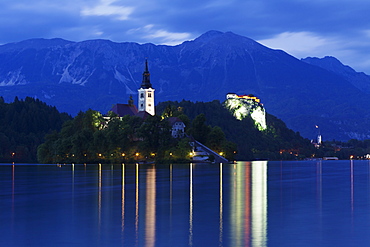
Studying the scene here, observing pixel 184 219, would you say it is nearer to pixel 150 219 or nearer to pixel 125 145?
pixel 150 219

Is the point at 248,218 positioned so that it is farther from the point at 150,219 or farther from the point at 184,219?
the point at 150,219

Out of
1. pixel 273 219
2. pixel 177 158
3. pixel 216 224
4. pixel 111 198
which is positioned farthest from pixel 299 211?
pixel 177 158

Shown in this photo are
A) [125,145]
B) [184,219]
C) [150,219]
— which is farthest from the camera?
[125,145]

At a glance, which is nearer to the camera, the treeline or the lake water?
the lake water

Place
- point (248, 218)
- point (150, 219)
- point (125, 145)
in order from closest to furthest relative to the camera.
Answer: point (150, 219)
point (248, 218)
point (125, 145)

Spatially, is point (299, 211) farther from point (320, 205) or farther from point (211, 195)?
point (211, 195)

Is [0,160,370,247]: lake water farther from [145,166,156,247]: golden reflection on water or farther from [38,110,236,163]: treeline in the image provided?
[38,110,236,163]: treeline

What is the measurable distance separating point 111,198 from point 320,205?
60.0ft

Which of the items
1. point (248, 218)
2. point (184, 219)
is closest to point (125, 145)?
point (248, 218)

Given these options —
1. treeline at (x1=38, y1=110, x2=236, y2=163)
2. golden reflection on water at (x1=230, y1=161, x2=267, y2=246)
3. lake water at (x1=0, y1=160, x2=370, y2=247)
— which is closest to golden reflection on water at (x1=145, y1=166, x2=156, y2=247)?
lake water at (x1=0, y1=160, x2=370, y2=247)

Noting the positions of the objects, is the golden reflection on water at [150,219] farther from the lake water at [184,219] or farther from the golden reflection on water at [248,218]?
the golden reflection on water at [248,218]

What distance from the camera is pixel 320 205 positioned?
47.4 m

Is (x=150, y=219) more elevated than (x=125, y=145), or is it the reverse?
(x=125, y=145)

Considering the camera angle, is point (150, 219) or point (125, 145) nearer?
point (150, 219)
